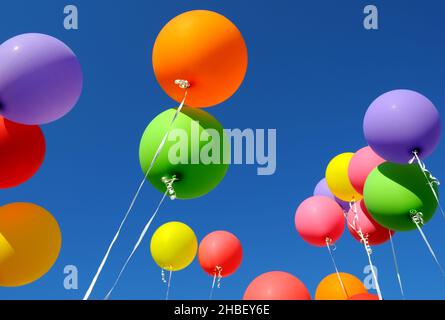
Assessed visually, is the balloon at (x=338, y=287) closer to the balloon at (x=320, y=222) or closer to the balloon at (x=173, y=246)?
the balloon at (x=320, y=222)

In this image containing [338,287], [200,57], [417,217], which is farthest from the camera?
[338,287]

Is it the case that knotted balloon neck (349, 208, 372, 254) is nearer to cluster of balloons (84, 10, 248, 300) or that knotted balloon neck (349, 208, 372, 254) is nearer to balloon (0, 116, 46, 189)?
cluster of balloons (84, 10, 248, 300)

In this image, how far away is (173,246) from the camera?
5.95 meters

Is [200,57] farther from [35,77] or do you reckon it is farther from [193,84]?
[35,77]

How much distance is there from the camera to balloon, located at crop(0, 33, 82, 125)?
2.73 m

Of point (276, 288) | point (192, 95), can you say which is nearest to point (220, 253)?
point (276, 288)

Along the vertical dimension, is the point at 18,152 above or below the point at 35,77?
below

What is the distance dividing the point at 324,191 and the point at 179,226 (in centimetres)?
254

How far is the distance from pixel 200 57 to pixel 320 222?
2862mm

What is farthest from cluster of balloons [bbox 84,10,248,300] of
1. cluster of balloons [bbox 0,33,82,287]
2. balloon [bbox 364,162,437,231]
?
balloon [bbox 364,162,437,231]

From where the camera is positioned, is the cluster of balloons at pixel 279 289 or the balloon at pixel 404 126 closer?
the cluster of balloons at pixel 279 289

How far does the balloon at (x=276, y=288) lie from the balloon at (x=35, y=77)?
2.33 metres

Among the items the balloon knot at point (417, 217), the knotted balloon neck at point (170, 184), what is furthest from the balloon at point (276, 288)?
the balloon knot at point (417, 217)

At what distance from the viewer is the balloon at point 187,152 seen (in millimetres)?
3070
